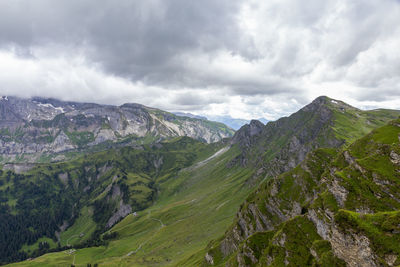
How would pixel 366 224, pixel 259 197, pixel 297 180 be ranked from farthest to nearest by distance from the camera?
pixel 259 197 → pixel 297 180 → pixel 366 224

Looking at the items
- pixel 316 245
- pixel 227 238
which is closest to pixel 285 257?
pixel 316 245

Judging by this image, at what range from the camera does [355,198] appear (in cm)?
4881

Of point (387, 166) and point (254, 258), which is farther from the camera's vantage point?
point (254, 258)

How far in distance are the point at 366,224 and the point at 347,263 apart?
7.71 meters

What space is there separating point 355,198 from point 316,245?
1515 centimetres

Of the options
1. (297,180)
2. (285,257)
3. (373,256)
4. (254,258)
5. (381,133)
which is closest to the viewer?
(373,256)

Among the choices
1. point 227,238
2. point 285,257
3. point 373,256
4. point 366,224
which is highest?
point 366,224

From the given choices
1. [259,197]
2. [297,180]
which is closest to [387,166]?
[297,180]

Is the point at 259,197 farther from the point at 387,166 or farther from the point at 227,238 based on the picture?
the point at 387,166

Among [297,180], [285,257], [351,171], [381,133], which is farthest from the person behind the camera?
[297,180]

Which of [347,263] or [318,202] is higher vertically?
[318,202]

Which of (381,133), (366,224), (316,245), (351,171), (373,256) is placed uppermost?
(381,133)

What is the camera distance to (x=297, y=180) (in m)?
107

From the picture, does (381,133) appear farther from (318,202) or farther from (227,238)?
(227,238)
